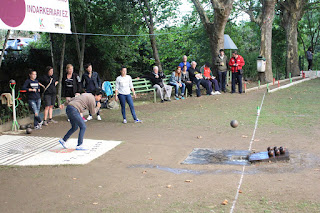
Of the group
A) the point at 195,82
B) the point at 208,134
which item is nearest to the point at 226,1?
the point at 195,82

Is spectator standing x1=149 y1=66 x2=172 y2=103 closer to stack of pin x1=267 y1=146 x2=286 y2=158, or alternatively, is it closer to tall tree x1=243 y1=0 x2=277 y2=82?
tall tree x1=243 y1=0 x2=277 y2=82

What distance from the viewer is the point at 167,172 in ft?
23.1

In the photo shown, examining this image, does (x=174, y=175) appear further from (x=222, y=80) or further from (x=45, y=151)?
(x=222, y=80)

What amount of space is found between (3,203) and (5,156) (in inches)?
118

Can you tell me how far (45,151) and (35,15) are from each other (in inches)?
174

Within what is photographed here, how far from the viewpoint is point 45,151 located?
29.1ft

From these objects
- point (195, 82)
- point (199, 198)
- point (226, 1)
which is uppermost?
point (226, 1)

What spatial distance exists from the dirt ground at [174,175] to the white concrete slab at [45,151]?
12.9 inches

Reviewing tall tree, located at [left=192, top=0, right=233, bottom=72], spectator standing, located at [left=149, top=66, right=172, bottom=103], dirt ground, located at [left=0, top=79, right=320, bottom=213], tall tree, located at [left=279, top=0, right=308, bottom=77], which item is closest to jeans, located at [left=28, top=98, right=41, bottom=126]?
dirt ground, located at [left=0, top=79, right=320, bottom=213]

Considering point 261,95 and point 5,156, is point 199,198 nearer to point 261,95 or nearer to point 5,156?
point 5,156

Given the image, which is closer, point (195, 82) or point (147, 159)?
point (147, 159)

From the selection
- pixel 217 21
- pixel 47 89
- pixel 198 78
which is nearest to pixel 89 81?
pixel 47 89

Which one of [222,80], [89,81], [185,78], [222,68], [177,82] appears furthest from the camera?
[222,80]

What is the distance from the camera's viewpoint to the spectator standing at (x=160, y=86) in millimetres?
16547
